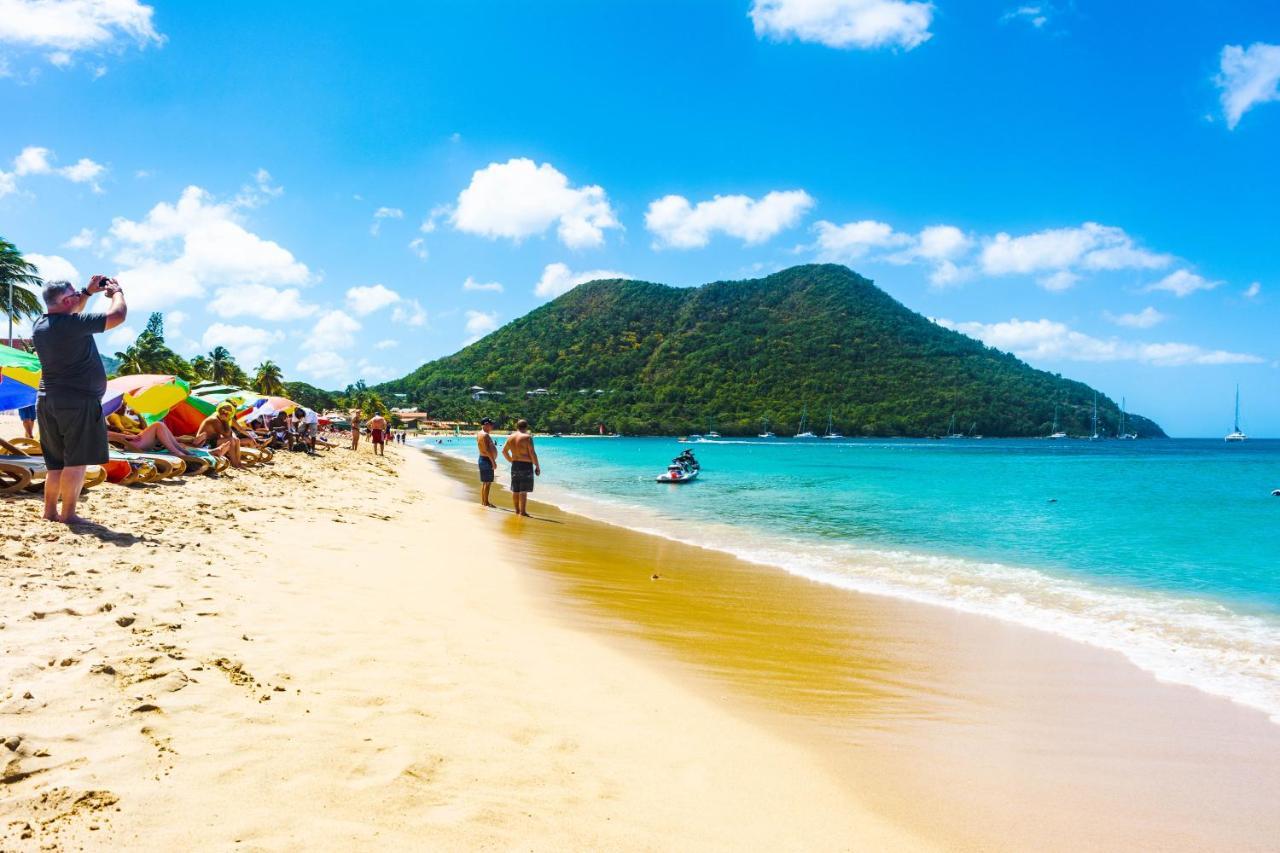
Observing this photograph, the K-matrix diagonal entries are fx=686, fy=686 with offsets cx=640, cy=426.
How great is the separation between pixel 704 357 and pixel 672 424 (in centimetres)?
1679

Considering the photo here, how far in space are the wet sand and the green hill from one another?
118269mm

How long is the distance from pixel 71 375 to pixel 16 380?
506 cm

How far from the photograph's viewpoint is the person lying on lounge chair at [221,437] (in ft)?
47.9

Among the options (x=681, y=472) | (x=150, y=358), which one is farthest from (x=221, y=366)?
(x=681, y=472)

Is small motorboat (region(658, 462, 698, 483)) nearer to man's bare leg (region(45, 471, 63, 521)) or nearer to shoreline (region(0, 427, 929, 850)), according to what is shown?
shoreline (region(0, 427, 929, 850))

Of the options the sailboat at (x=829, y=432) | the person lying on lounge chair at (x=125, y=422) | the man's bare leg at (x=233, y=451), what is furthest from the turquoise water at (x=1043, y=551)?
the sailboat at (x=829, y=432)

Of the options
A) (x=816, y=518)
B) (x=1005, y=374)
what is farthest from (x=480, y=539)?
(x=1005, y=374)

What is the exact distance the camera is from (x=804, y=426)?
12131 cm

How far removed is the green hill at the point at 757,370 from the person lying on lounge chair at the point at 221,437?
369ft

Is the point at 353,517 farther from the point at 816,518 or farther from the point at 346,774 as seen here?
the point at 816,518

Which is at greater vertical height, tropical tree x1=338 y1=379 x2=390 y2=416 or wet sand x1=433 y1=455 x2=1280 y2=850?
tropical tree x1=338 y1=379 x2=390 y2=416

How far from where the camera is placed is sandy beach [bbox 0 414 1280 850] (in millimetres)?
2672

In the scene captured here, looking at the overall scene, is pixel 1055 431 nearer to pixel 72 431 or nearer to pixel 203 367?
pixel 203 367

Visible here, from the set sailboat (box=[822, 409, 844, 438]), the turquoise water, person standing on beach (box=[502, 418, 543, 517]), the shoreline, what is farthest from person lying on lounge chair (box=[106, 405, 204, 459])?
sailboat (box=[822, 409, 844, 438])
